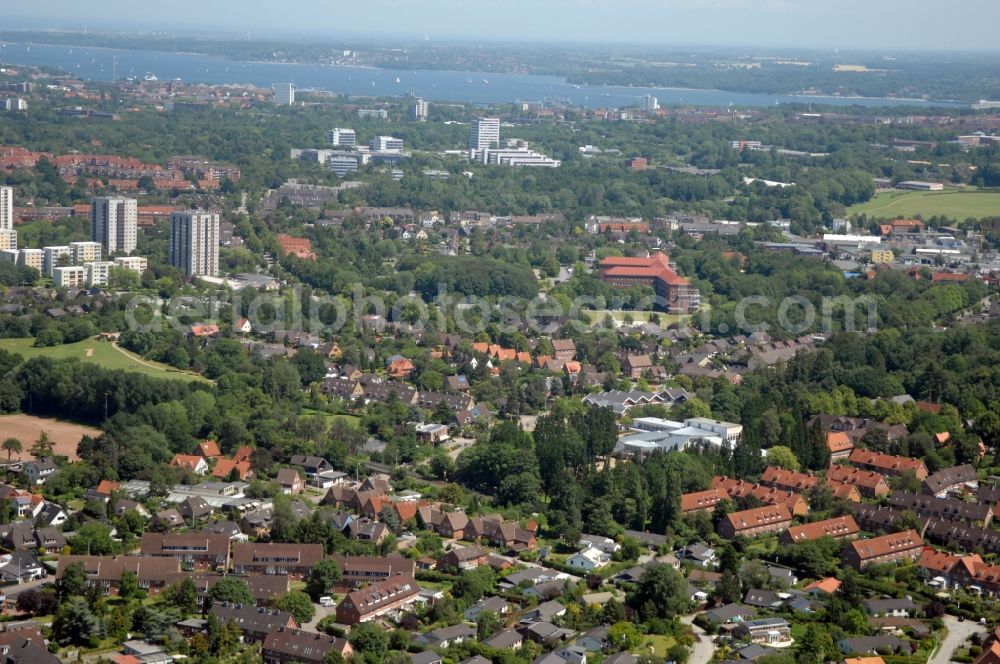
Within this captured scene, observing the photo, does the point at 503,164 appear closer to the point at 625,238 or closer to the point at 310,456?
the point at 625,238

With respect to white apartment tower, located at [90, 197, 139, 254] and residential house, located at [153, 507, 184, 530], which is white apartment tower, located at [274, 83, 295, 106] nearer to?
white apartment tower, located at [90, 197, 139, 254]

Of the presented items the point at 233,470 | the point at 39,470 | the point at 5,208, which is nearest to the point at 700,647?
the point at 233,470

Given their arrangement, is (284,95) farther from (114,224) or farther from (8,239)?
(8,239)

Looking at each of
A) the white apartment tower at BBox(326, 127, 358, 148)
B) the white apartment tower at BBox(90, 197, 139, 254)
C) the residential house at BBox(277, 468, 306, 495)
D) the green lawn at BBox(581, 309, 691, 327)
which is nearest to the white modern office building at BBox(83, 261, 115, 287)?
the white apartment tower at BBox(90, 197, 139, 254)

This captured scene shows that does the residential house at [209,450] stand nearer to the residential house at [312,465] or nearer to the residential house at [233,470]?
the residential house at [233,470]

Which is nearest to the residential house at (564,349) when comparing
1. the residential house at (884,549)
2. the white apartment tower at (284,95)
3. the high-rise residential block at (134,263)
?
the high-rise residential block at (134,263)
